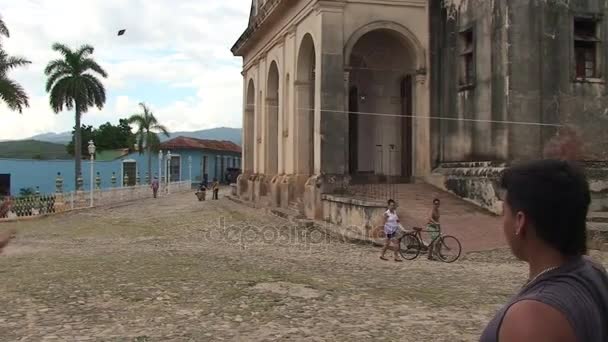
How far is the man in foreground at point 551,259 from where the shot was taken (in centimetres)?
158

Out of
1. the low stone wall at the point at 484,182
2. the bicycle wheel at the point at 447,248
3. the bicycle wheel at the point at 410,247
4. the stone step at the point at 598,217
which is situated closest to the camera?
the bicycle wheel at the point at 447,248

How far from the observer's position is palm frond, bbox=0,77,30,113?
28391mm

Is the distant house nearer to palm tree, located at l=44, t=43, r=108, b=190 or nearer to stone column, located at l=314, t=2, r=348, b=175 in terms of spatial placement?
palm tree, located at l=44, t=43, r=108, b=190

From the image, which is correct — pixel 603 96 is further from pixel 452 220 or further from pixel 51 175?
pixel 51 175

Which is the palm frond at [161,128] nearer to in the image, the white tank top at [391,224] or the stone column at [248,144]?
the stone column at [248,144]

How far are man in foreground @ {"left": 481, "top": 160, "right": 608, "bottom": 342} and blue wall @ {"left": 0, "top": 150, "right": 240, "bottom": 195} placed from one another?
152ft

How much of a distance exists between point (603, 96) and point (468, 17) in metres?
4.18

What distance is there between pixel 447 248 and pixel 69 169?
150 feet

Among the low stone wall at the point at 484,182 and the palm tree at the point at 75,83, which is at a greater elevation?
the palm tree at the point at 75,83

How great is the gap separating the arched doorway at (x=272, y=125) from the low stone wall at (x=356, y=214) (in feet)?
33.0

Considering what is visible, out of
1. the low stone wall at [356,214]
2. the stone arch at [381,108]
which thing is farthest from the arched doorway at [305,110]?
the low stone wall at [356,214]

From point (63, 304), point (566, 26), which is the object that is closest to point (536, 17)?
point (566, 26)

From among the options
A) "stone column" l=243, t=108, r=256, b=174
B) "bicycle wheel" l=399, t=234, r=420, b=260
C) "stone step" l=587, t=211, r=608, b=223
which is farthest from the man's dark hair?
"stone column" l=243, t=108, r=256, b=174

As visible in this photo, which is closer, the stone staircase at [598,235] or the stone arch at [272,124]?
the stone staircase at [598,235]
